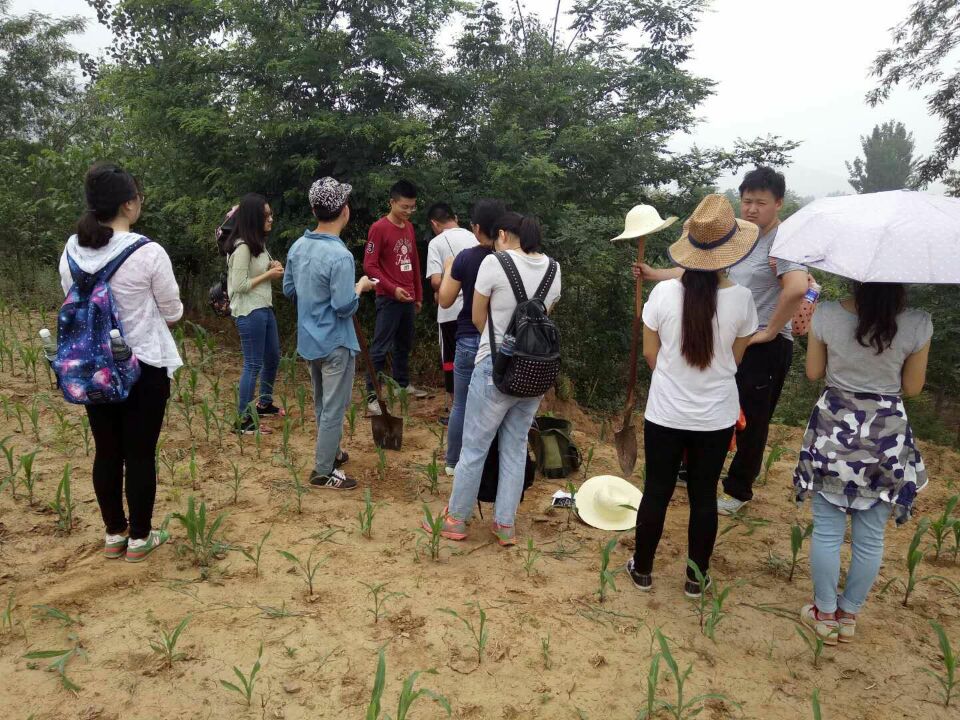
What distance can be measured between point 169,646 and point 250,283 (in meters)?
2.68

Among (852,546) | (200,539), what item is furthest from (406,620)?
(852,546)

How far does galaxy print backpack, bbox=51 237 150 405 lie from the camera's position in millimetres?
2809

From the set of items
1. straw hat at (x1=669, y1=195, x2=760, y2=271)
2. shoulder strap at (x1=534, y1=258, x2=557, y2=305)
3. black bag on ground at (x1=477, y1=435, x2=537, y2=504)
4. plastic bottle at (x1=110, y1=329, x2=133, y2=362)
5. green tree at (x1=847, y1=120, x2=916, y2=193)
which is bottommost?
black bag on ground at (x1=477, y1=435, x2=537, y2=504)

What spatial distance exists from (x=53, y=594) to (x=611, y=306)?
5326 mm

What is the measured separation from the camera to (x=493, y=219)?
355cm

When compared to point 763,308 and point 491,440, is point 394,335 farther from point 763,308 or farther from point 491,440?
point 763,308

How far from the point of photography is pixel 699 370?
2.74 m

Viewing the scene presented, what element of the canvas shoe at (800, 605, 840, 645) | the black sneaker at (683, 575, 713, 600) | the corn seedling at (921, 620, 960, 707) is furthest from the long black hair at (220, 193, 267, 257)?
the corn seedling at (921, 620, 960, 707)

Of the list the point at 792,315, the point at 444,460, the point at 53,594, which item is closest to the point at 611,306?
the point at 444,460

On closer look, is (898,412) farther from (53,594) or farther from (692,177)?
(692,177)

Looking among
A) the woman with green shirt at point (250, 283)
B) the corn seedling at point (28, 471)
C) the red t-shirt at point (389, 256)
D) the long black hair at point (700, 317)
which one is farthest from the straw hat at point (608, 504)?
the corn seedling at point (28, 471)

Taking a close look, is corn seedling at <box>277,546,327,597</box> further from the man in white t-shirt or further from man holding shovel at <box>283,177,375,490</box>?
the man in white t-shirt

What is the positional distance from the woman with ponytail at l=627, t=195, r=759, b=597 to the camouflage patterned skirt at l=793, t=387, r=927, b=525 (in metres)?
0.38

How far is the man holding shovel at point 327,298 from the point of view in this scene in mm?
3699
